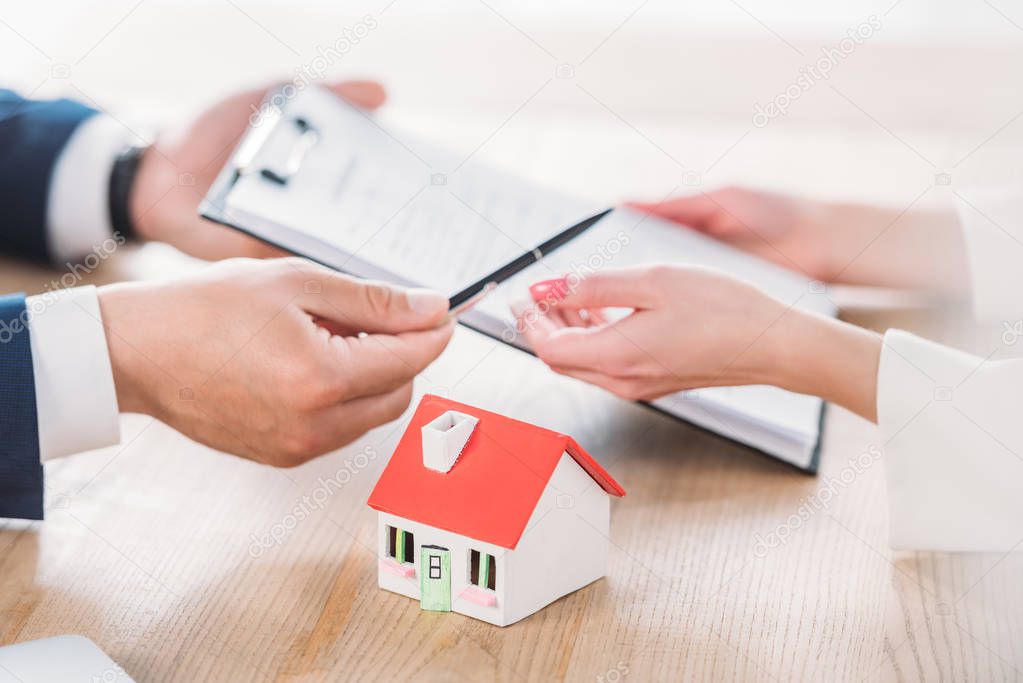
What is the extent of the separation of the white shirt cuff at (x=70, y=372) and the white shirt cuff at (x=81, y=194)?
0.47 metres

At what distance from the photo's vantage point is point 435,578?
34.9 inches

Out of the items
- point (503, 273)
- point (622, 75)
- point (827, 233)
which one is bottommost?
point (622, 75)

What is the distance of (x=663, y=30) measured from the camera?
103 inches

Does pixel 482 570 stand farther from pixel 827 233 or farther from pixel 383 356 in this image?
pixel 827 233

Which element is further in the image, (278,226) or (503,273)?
(278,226)

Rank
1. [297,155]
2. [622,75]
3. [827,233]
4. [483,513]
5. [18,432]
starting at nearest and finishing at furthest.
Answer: [483,513] < [18,432] < [297,155] < [827,233] < [622,75]

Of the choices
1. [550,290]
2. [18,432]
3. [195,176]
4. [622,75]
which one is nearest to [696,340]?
[550,290]

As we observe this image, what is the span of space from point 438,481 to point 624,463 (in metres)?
0.30

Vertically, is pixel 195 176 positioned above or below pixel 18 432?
below

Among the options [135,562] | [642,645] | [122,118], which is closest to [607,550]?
[642,645]

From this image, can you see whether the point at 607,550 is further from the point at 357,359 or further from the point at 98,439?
the point at 98,439

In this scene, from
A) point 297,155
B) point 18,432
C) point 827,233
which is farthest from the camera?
point 827,233

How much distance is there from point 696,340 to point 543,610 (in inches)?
13.6

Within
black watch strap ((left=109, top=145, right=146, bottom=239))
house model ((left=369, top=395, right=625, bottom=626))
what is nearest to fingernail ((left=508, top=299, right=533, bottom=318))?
house model ((left=369, top=395, right=625, bottom=626))
